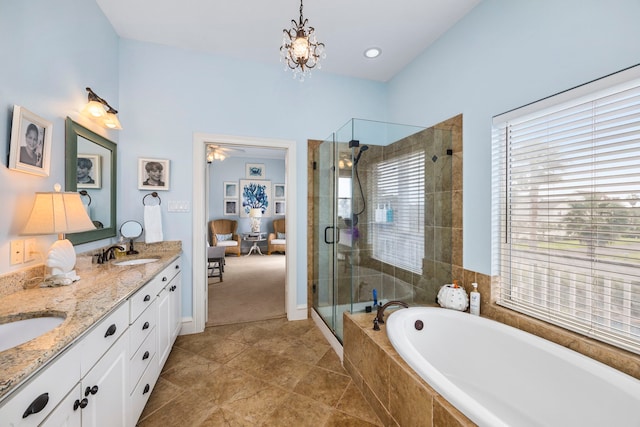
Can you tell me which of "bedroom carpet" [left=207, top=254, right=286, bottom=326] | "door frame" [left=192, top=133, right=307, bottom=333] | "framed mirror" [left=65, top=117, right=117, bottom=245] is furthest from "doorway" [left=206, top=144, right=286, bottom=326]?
"framed mirror" [left=65, top=117, right=117, bottom=245]

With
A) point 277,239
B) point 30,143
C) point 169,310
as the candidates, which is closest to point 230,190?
point 277,239

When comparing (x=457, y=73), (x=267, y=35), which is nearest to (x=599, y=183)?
(x=457, y=73)

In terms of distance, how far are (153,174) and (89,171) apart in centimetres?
53

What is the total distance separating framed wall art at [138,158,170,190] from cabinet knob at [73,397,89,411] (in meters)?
2.02

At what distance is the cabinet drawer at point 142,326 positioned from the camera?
4.61 ft

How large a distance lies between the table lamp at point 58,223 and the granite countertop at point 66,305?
120 mm

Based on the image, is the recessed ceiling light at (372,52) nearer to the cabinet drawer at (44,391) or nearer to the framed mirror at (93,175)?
the framed mirror at (93,175)

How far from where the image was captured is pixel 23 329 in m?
1.07

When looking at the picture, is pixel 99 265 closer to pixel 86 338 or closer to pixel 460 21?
pixel 86 338

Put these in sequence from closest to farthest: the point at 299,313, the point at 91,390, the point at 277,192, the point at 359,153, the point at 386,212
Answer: the point at 91,390 → the point at 359,153 → the point at 386,212 → the point at 299,313 → the point at 277,192

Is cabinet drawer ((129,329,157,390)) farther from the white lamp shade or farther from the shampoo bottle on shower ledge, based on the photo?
the shampoo bottle on shower ledge

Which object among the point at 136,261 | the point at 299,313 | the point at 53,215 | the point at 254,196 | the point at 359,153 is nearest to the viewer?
the point at 53,215

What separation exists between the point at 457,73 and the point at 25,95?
2.92 metres

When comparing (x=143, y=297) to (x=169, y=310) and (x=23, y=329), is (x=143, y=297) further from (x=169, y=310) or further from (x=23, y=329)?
(x=169, y=310)
